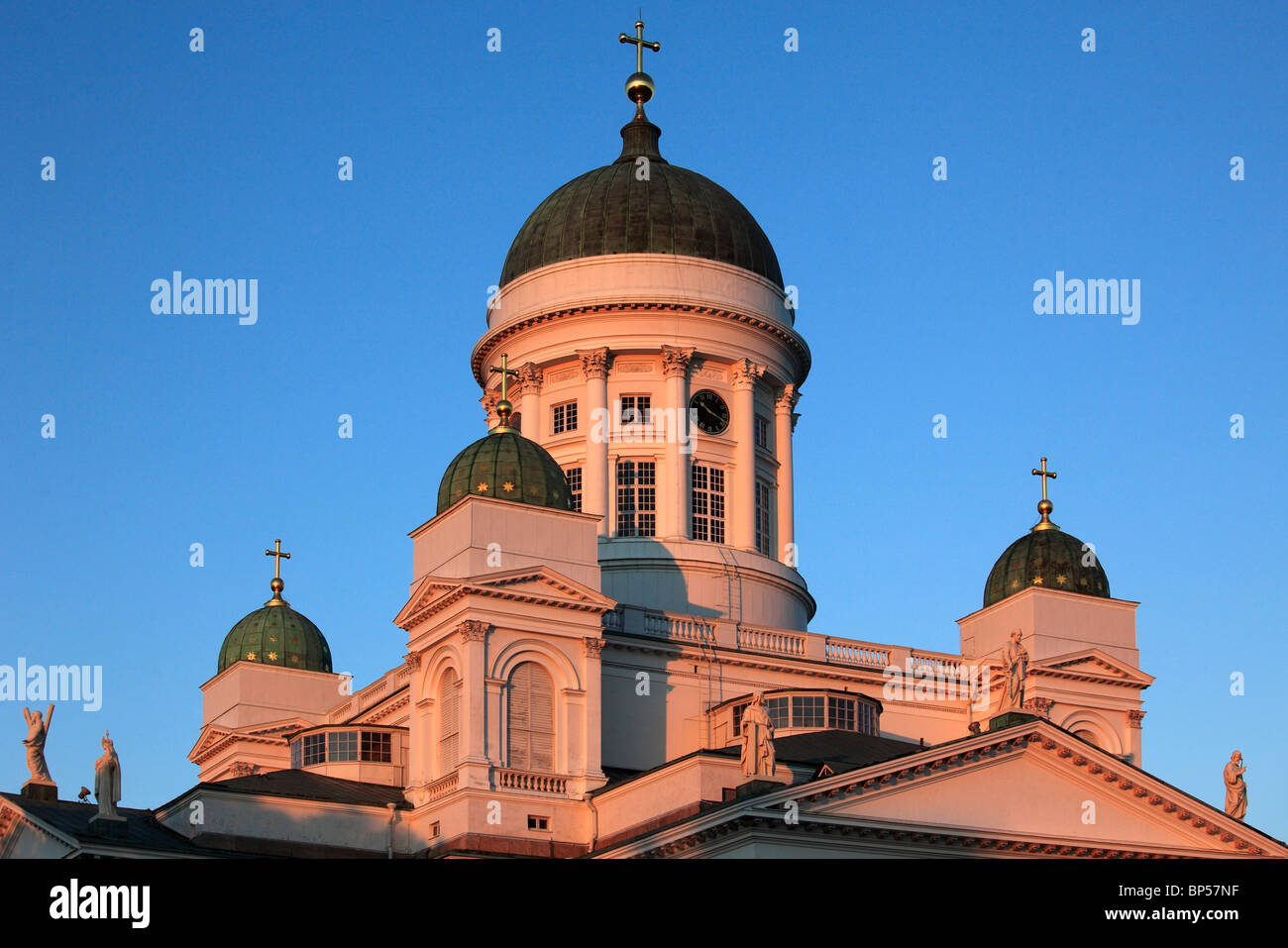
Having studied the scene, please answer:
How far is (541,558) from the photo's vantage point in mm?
54781

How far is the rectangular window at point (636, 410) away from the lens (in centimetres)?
6500

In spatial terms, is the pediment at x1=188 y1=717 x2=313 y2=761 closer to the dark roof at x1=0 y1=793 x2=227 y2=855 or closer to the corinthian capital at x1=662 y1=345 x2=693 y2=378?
the dark roof at x1=0 y1=793 x2=227 y2=855

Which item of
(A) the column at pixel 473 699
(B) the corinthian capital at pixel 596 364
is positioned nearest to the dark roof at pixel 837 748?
(A) the column at pixel 473 699

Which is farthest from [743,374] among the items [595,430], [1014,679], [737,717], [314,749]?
[1014,679]

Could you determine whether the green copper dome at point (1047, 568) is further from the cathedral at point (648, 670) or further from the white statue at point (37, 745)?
the white statue at point (37, 745)

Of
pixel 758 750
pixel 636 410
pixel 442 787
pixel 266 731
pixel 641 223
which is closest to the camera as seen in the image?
pixel 758 750

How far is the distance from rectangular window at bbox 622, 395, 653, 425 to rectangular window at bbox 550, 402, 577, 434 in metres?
1.61

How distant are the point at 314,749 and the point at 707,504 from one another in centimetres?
1397

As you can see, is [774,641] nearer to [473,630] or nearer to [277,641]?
[473,630]

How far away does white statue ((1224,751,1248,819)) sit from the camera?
53500 millimetres

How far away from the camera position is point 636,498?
64562 millimetres

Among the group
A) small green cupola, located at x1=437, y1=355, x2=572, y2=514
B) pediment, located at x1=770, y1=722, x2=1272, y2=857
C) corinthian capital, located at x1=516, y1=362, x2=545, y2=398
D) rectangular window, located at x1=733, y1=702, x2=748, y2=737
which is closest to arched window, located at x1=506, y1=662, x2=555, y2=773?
small green cupola, located at x1=437, y1=355, x2=572, y2=514

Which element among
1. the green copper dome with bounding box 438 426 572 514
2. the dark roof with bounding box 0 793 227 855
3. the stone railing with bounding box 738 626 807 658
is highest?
the green copper dome with bounding box 438 426 572 514
